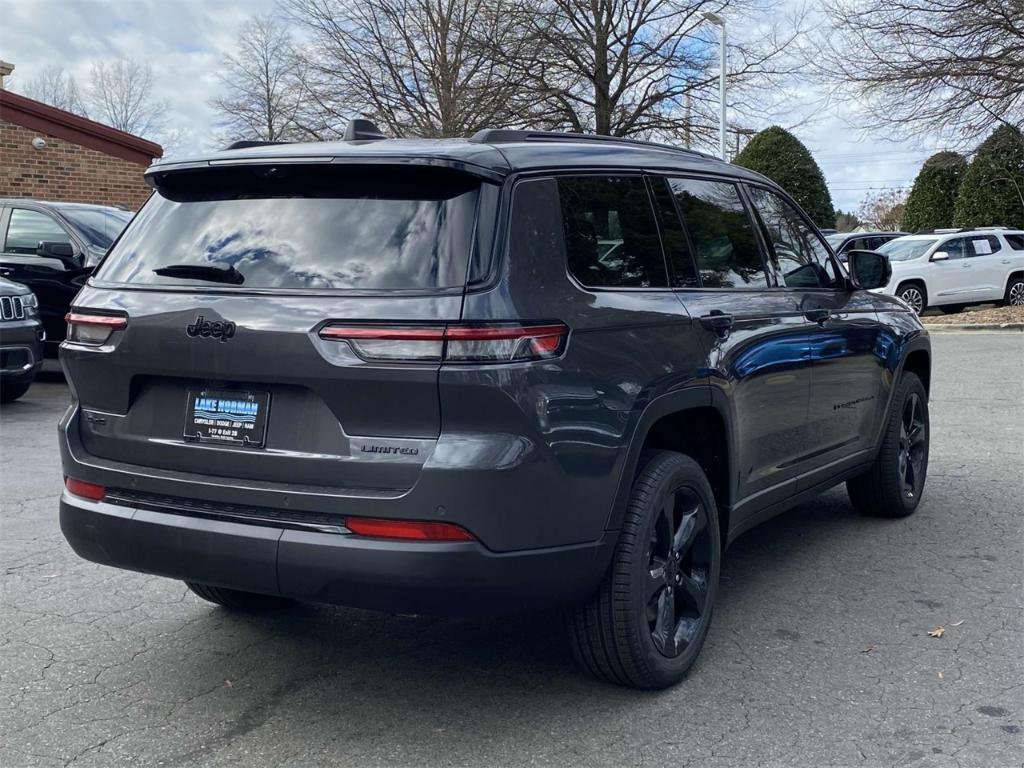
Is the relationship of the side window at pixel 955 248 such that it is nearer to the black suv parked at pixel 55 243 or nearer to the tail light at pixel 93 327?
the black suv parked at pixel 55 243

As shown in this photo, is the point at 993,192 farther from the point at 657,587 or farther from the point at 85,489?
the point at 85,489

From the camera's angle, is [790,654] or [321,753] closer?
[321,753]

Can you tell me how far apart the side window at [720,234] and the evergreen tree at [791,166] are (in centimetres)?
2365

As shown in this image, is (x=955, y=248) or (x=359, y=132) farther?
(x=955, y=248)

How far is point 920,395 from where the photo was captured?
639cm

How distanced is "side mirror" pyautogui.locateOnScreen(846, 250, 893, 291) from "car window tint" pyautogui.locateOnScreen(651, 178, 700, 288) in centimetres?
175

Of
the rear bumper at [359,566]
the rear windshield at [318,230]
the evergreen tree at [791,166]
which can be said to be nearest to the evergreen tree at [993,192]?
the evergreen tree at [791,166]

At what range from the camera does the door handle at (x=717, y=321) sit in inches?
163

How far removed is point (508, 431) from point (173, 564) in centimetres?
113

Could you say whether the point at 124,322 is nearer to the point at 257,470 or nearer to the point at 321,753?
the point at 257,470

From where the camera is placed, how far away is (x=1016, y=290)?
23.3 m

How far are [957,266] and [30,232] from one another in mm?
17564

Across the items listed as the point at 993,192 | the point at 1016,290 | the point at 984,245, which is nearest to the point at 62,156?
the point at 984,245

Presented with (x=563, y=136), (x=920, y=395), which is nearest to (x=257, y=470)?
(x=563, y=136)
